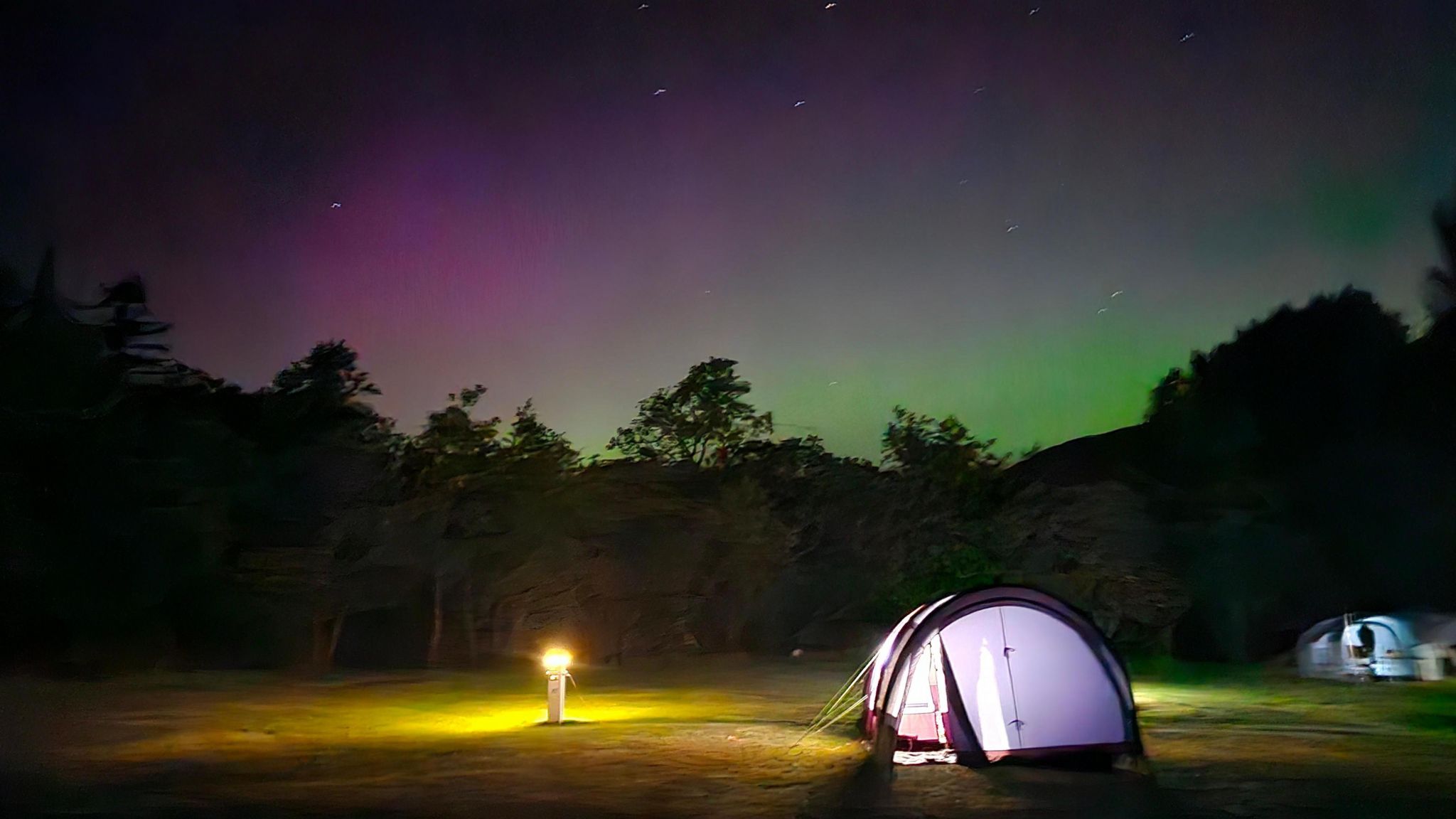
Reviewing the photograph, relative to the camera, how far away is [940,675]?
499 inches

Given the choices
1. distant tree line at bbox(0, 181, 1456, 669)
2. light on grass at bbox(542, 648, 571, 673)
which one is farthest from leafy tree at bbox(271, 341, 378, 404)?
light on grass at bbox(542, 648, 571, 673)

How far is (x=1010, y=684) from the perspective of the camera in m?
12.2

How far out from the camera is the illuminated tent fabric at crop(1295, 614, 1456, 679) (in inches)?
890

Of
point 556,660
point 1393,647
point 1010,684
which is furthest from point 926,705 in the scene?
point 1393,647

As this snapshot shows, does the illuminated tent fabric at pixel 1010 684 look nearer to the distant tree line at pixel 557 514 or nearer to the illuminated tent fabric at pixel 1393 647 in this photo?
the illuminated tent fabric at pixel 1393 647

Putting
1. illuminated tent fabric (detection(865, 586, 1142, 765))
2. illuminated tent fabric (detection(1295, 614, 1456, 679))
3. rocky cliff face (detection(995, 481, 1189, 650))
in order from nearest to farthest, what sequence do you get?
illuminated tent fabric (detection(865, 586, 1142, 765))
illuminated tent fabric (detection(1295, 614, 1456, 679))
rocky cliff face (detection(995, 481, 1189, 650))

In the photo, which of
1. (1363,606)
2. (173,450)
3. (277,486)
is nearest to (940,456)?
(1363,606)

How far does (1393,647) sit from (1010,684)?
47.6 ft

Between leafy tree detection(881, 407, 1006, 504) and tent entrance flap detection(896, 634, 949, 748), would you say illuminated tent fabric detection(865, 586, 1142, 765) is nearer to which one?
tent entrance flap detection(896, 634, 949, 748)

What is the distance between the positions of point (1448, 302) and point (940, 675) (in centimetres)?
2484

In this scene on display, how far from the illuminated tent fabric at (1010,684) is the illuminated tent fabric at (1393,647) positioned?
45.3ft

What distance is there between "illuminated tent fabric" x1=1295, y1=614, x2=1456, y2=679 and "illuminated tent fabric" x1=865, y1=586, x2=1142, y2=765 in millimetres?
13800

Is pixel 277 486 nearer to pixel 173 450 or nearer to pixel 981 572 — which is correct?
pixel 173 450

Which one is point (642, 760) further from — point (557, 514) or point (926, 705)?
point (557, 514)
